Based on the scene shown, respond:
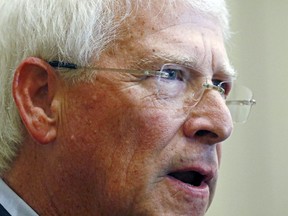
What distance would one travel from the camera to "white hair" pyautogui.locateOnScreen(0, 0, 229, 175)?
118 cm

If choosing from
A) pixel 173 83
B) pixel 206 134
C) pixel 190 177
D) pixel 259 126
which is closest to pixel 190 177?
pixel 190 177

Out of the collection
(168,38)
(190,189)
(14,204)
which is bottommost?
(14,204)

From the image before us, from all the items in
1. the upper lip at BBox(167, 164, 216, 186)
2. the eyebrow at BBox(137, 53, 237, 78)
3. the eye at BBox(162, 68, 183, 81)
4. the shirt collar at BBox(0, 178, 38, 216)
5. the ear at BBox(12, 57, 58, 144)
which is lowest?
the shirt collar at BBox(0, 178, 38, 216)

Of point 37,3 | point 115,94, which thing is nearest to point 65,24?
point 37,3

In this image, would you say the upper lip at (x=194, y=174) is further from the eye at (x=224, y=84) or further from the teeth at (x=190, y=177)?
the eye at (x=224, y=84)

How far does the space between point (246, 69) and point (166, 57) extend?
1.06m

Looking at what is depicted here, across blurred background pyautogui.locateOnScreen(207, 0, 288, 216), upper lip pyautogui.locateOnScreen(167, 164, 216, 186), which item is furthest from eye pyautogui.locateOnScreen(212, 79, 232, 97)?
blurred background pyautogui.locateOnScreen(207, 0, 288, 216)

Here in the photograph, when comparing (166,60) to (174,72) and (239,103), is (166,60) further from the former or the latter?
(239,103)

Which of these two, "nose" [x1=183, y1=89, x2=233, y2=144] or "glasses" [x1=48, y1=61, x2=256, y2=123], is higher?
"glasses" [x1=48, y1=61, x2=256, y2=123]

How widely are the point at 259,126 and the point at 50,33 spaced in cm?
118

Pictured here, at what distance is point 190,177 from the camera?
1167 millimetres

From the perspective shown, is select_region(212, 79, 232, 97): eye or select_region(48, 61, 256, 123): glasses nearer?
select_region(48, 61, 256, 123): glasses

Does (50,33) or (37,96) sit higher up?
(50,33)

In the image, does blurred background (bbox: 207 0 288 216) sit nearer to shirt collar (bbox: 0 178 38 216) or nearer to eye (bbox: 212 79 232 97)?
eye (bbox: 212 79 232 97)
